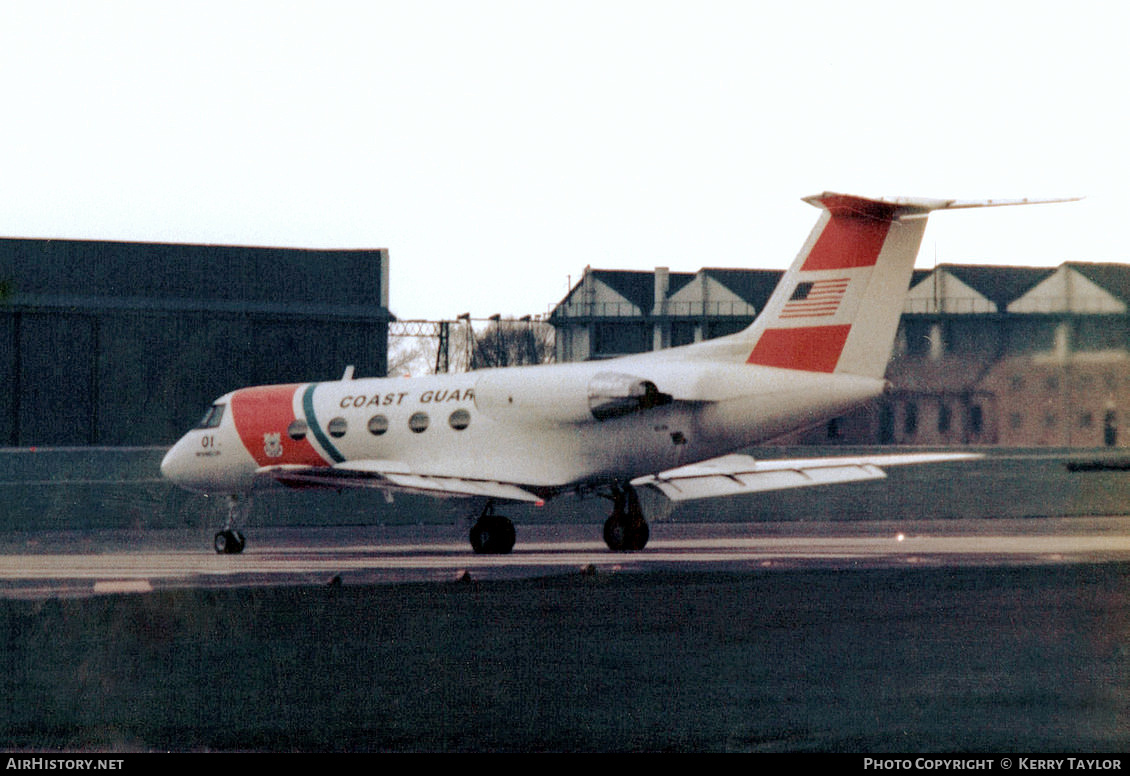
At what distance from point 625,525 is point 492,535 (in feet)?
6.71

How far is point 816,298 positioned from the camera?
24.5m

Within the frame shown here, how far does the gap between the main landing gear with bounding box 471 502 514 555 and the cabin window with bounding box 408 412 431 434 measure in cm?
182

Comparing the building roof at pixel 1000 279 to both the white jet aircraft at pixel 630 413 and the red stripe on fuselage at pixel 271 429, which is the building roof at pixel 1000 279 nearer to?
the white jet aircraft at pixel 630 413

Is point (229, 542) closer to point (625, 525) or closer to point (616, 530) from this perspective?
point (616, 530)

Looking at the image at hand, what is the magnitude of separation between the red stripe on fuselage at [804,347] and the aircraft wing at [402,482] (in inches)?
170

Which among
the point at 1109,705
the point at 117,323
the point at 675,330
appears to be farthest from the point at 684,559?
the point at 675,330

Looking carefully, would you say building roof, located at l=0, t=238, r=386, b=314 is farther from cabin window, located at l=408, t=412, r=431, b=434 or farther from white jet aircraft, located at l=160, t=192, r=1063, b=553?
cabin window, located at l=408, t=412, r=431, b=434

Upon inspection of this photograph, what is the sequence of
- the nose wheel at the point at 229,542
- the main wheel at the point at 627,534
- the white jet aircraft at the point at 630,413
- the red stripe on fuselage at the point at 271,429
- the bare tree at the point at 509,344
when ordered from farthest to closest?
1. the bare tree at the point at 509,344
2. the red stripe on fuselage at the point at 271,429
3. the nose wheel at the point at 229,542
4. the main wheel at the point at 627,534
5. the white jet aircraft at the point at 630,413

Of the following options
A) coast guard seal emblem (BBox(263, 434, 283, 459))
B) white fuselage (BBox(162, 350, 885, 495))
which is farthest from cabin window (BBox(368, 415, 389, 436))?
coast guard seal emblem (BBox(263, 434, 283, 459))

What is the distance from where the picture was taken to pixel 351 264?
2404 inches

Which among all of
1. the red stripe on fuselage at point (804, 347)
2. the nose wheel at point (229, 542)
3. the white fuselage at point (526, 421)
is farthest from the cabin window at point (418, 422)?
the red stripe on fuselage at point (804, 347)

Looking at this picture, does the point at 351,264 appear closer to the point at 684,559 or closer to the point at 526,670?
Answer: the point at 684,559

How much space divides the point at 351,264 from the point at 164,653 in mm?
49457

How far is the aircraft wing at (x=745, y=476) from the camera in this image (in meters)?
27.1
